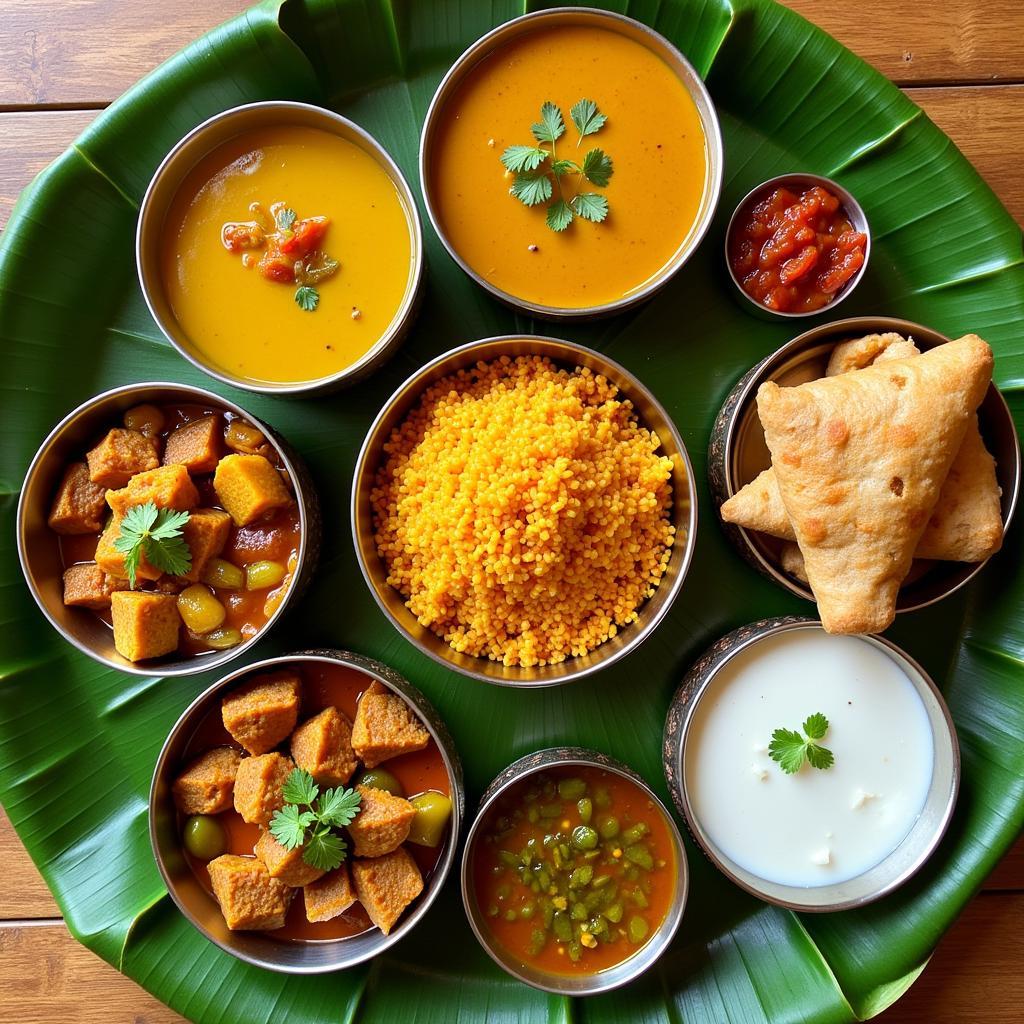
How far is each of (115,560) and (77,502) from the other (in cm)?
25

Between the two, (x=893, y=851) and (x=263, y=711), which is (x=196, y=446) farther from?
(x=893, y=851)

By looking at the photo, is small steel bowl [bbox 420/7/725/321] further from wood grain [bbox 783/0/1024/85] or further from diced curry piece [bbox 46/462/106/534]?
diced curry piece [bbox 46/462/106/534]

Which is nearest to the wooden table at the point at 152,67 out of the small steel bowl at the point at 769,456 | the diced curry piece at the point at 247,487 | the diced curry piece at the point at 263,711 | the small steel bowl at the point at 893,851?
the small steel bowl at the point at 893,851

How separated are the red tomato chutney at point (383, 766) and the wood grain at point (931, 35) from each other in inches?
97.0

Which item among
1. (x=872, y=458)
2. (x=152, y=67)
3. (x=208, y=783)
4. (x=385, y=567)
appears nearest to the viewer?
(x=872, y=458)

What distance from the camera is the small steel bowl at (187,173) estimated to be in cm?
194

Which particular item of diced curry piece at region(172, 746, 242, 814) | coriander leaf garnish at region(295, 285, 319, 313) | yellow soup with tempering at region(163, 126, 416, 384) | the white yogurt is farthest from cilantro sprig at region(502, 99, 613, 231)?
diced curry piece at region(172, 746, 242, 814)

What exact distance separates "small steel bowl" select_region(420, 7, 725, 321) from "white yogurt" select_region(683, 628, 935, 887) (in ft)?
3.34

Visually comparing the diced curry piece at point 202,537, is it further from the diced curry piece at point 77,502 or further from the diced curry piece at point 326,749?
the diced curry piece at point 326,749

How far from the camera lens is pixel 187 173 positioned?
206 centimetres

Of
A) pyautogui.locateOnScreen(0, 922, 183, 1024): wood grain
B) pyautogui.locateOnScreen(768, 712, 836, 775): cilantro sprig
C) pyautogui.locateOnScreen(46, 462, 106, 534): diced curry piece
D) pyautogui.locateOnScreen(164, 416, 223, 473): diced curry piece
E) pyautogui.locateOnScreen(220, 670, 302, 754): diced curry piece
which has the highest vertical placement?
pyautogui.locateOnScreen(164, 416, 223, 473): diced curry piece

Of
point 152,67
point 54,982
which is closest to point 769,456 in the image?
point 152,67

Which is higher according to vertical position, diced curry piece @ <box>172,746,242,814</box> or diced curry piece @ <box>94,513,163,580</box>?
diced curry piece @ <box>94,513,163,580</box>

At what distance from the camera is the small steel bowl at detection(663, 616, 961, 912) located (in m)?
1.99
